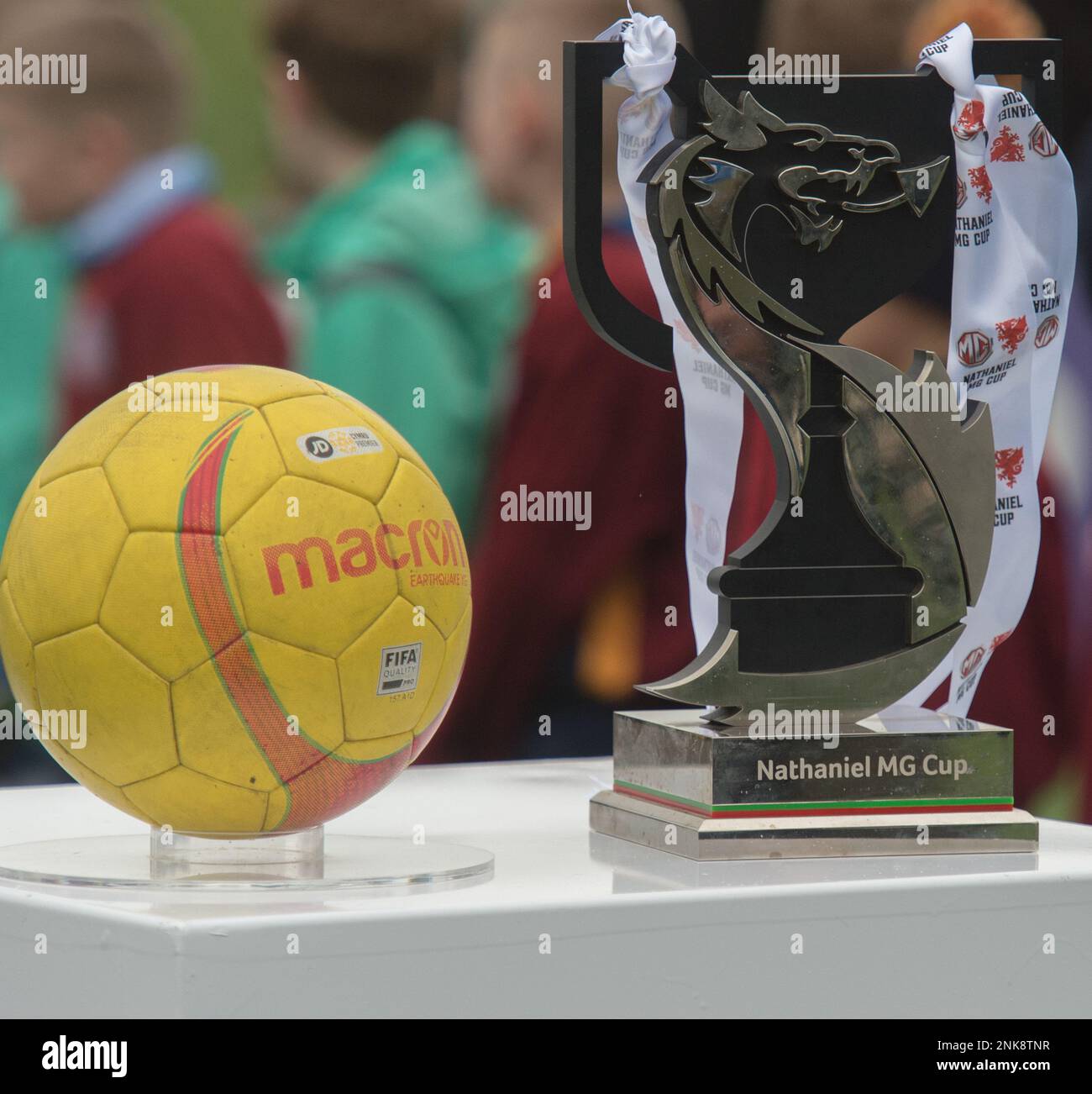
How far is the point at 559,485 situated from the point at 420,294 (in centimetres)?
46

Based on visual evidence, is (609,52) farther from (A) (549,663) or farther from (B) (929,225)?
(A) (549,663)

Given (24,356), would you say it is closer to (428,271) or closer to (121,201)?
(121,201)

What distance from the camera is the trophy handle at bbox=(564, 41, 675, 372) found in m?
1.85

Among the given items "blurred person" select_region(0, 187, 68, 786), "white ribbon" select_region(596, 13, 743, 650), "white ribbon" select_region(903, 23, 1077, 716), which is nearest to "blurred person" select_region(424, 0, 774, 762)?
"blurred person" select_region(0, 187, 68, 786)

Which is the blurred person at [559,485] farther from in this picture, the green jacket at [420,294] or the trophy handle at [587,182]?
the trophy handle at [587,182]

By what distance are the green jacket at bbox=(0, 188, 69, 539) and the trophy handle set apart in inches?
60.5

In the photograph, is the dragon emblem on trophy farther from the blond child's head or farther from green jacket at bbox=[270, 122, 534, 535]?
the blond child's head

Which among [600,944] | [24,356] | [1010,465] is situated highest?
[24,356]

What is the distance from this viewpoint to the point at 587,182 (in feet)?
6.08

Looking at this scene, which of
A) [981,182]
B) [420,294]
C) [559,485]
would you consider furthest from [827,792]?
[420,294]

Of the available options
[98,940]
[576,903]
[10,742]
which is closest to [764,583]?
Answer: [576,903]

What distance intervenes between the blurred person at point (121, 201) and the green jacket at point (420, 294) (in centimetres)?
16

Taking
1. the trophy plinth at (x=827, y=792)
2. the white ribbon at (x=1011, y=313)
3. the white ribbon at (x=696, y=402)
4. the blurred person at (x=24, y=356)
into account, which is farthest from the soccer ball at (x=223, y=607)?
the blurred person at (x=24, y=356)

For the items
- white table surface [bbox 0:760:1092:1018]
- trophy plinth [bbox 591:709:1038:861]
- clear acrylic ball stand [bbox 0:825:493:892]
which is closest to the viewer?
white table surface [bbox 0:760:1092:1018]
